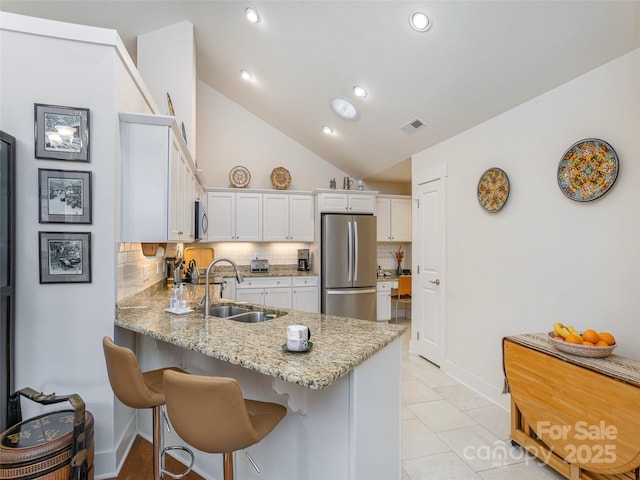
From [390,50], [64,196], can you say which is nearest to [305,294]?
[390,50]

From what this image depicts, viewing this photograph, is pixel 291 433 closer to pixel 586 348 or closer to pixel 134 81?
pixel 586 348

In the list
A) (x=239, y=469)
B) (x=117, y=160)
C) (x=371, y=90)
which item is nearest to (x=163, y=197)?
(x=117, y=160)

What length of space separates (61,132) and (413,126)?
3.08m

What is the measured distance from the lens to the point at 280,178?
17.9 feet

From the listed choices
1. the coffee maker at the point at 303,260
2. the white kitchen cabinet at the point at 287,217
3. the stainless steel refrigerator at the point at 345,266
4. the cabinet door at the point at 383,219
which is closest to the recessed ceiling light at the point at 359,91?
the stainless steel refrigerator at the point at 345,266

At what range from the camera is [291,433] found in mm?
1547

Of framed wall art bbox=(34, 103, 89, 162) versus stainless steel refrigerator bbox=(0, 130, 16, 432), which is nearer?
stainless steel refrigerator bbox=(0, 130, 16, 432)

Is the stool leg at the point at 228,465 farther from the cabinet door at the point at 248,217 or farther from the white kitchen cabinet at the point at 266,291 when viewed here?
the cabinet door at the point at 248,217

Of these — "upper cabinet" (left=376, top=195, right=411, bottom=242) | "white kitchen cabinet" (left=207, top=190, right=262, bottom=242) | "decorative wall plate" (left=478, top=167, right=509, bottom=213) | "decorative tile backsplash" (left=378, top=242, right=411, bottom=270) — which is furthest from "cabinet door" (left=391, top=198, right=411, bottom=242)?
"decorative wall plate" (left=478, top=167, right=509, bottom=213)

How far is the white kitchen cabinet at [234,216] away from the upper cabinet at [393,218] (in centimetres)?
204

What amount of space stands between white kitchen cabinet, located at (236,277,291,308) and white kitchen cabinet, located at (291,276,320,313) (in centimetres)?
9

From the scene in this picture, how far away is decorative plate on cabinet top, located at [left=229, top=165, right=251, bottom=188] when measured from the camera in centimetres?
525

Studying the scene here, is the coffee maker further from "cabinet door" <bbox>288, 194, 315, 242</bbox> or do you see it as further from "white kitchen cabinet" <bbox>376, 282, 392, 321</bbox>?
"white kitchen cabinet" <bbox>376, 282, 392, 321</bbox>

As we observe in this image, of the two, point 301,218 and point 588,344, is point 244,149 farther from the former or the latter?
point 588,344
